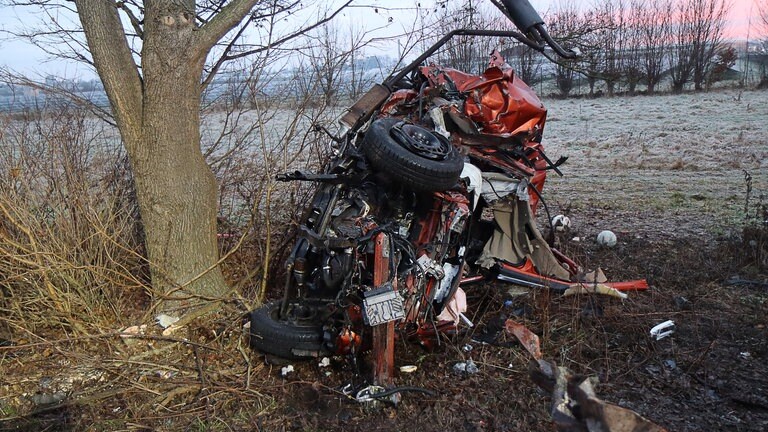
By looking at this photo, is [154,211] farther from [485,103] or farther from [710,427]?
[710,427]

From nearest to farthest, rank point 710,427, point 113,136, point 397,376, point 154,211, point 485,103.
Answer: point 710,427
point 397,376
point 154,211
point 485,103
point 113,136

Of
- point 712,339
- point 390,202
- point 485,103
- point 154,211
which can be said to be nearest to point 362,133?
point 390,202

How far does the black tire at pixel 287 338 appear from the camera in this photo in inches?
168

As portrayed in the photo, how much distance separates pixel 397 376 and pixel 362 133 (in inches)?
79.0

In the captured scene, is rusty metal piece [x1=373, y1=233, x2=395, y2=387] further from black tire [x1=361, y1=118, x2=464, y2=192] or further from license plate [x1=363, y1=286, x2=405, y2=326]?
black tire [x1=361, y1=118, x2=464, y2=192]

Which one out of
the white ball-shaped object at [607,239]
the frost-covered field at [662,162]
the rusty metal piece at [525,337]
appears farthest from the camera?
the frost-covered field at [662,162]

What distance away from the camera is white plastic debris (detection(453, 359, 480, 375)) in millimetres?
4277

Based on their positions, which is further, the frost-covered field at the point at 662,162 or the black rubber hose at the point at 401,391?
the frost-covered field at the point at 662,162

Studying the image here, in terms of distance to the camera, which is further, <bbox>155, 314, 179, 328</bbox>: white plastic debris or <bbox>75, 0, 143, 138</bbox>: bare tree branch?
<bbox>155, 314, 179, 328</bbox>: white plastic debris

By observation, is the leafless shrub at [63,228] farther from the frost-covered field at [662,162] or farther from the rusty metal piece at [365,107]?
the frost-covered field at [662,162]

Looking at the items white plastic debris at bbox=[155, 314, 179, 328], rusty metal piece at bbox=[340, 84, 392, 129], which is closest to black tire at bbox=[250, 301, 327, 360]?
white plastic debris at bbox=[155, 314, 179, 328]

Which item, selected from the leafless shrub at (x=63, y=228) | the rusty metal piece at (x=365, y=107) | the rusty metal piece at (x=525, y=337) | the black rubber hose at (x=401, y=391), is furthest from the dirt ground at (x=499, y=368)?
the rusty metal piece at (x=365, y=107)

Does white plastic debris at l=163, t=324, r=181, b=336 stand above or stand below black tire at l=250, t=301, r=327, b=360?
below

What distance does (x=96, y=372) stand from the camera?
4379mm
